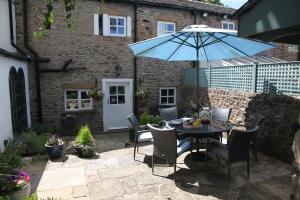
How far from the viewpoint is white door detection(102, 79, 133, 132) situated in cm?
939

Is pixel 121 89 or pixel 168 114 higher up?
pixel 121 89

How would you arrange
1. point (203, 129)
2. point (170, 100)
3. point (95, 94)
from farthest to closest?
point (170, 100) → point (95, 94) → point (203, 129)

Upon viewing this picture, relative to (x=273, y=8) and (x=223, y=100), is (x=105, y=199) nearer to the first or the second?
(x=273, y=8)

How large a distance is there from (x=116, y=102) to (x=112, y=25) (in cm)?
316

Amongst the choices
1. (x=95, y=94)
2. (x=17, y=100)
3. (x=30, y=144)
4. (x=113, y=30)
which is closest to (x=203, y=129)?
(x=30, y=144)

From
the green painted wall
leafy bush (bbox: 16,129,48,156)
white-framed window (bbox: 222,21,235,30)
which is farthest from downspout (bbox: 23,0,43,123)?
white-framed window (bbox: 222,21,235,30)

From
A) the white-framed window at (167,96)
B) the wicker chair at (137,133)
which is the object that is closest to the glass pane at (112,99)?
the white-framed window at (167,96)

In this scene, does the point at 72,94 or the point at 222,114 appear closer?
the point at 222,114

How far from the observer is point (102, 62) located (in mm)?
9141

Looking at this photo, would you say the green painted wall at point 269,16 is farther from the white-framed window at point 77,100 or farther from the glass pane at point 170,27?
the glass pane at point 170,27

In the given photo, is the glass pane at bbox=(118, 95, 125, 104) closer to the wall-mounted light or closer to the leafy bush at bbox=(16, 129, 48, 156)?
the wall-mounted light

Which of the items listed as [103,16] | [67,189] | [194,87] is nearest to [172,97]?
[194,87]

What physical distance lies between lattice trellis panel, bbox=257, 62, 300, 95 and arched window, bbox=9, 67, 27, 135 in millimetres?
6605

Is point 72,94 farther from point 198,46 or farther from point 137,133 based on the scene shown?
point 198,46
